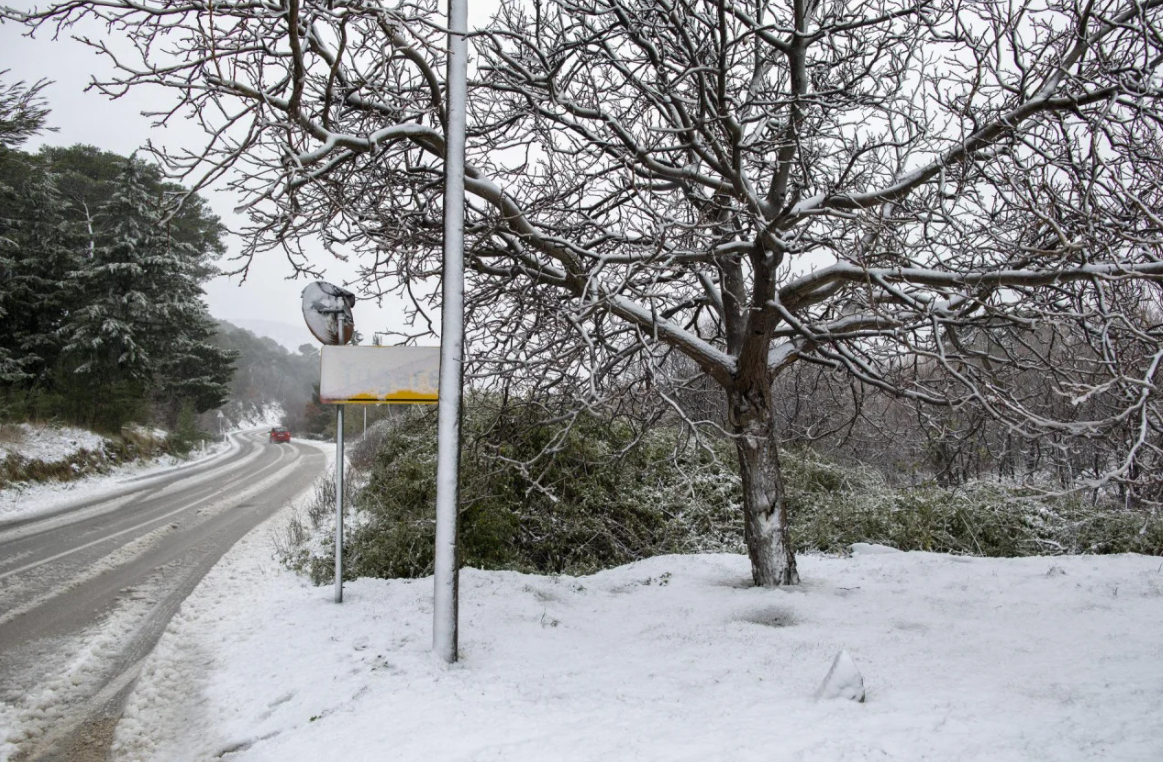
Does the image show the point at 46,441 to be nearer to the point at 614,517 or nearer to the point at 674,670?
the point at 614,517

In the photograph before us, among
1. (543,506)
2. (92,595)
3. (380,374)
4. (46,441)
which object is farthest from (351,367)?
(46,441)

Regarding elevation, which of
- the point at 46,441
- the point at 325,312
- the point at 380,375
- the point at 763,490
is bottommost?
the point at 46,441

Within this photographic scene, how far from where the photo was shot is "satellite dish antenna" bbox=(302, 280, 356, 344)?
6.04 metres

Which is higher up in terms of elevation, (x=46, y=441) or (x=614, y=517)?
(x=46, y=441)

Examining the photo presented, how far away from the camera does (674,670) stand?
4.39 m

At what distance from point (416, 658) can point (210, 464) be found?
25466mm

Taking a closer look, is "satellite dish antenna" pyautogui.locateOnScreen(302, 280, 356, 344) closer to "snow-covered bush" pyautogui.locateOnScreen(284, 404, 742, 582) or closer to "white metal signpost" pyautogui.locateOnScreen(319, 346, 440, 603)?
"white metal signpost" pyautogui.locateOnScreen(319, 346, 440, 603)

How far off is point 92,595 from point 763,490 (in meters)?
6.87

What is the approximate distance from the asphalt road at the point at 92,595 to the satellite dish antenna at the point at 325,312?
2.90 metres

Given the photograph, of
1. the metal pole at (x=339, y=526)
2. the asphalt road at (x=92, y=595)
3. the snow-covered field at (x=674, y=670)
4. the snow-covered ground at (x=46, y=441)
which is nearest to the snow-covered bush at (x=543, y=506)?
the snow-covered field at (x=674, y=670)

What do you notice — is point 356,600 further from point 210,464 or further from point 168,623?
point 210,464

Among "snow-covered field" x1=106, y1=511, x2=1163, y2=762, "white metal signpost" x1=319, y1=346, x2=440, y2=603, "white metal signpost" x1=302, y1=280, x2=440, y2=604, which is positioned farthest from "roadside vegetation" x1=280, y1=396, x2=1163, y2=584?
"white metal signpost" x1=319, y1=346, x2=440, y2=603

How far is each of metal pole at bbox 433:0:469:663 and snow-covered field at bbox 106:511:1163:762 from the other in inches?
14.6

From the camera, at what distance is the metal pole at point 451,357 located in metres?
4.46
